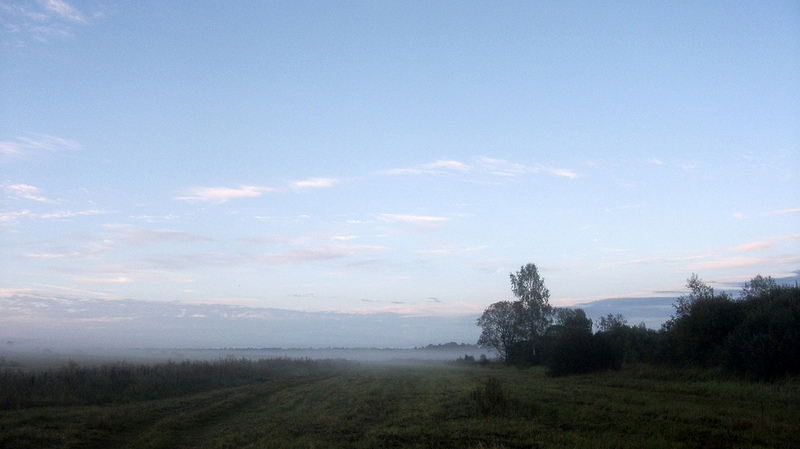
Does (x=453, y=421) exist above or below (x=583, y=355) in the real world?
above

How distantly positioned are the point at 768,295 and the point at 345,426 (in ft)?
80.6

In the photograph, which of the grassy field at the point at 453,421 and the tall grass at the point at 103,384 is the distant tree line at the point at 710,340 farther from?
the tall grass at the point at 103,384

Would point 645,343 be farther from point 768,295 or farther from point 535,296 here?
point 535,296

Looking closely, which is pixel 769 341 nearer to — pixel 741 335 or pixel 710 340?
pixel 741 335

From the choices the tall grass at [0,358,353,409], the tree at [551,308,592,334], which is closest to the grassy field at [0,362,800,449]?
the tall grass at [0,358,353,409]

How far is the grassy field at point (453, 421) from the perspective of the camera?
500 inches

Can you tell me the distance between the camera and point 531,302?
66.6 metres

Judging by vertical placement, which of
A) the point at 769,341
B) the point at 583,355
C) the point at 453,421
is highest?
the point at 769,341

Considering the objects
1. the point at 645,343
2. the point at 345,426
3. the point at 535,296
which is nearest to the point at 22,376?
the point at 345,426

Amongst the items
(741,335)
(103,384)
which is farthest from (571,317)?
(103,384)

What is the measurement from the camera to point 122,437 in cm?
1614

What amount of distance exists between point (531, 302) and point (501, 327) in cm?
513

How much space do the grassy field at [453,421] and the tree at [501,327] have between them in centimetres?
4275

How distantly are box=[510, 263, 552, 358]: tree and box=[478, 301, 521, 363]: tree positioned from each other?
1022 millimetres
